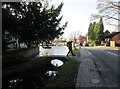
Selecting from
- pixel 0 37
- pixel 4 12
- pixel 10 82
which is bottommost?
pixel 10 82

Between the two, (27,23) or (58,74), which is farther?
(27,23)

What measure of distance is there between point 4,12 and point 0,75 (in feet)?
18.0

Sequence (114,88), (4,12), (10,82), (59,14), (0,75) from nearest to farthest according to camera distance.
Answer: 1. (114,88)
2. (10,82)
3. (0,75)
4. (4,12)
5. (59,14)

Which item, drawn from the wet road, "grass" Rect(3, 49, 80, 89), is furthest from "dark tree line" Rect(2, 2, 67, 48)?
the wet road

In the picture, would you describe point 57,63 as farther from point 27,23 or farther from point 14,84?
point 14,84

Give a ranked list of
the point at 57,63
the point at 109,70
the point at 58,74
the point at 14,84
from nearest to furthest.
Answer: the point at 14,84, the point at 58,74, the point at 109,70, the point at 57,63

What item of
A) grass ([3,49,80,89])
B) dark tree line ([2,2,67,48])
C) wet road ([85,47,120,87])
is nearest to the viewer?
grass ([3,49,80,89])

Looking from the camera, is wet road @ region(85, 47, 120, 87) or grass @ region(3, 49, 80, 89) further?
wet road @ region(85, 47, 120, 87)

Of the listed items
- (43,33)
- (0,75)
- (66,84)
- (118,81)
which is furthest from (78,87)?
(43,33)

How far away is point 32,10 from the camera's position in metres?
24.6

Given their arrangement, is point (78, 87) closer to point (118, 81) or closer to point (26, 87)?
point (118, 81)

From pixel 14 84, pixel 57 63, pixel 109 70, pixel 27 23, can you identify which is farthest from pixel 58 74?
pixel 27 23

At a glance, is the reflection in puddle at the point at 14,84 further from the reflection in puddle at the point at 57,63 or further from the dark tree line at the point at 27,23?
the reflection in puddle at the point at 57,63

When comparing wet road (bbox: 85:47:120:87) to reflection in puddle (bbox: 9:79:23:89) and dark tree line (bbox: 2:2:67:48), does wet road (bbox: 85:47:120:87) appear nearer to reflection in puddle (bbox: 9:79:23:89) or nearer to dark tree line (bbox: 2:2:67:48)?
reflection in puddle (bbox: 9:79:23:89)
